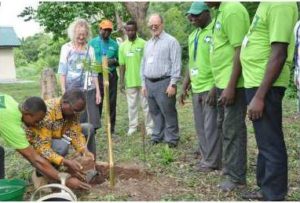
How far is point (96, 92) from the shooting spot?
246 inches

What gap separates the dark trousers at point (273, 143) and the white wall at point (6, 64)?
3080 centimetres

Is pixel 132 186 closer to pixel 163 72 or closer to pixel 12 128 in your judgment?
pixel 12 128

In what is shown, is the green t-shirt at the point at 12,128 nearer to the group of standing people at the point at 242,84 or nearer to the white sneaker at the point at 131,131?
the group of standing people at the point at 242,84

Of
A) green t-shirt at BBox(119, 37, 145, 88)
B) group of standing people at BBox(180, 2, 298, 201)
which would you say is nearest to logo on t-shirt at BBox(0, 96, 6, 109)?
group of standing people at BBox(180, 2, 298, 201)

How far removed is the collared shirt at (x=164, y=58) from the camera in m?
5.95

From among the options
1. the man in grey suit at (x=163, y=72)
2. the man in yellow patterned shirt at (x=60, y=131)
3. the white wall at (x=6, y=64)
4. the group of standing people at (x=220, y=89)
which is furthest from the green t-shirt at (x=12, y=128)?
the white wall at (x=6, y=64)

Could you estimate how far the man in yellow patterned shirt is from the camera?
3.97m

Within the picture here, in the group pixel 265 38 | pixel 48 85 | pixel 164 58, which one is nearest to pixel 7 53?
pixel 48 85

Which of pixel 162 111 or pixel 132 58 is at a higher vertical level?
pixel 132 58

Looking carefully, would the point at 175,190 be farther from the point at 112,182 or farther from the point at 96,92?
the point at 96,92

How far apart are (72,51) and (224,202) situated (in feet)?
9.59

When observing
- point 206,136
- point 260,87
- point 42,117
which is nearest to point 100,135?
point 206,136

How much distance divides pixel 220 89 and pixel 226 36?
1.57 ft

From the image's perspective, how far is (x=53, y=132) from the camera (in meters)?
4.30
